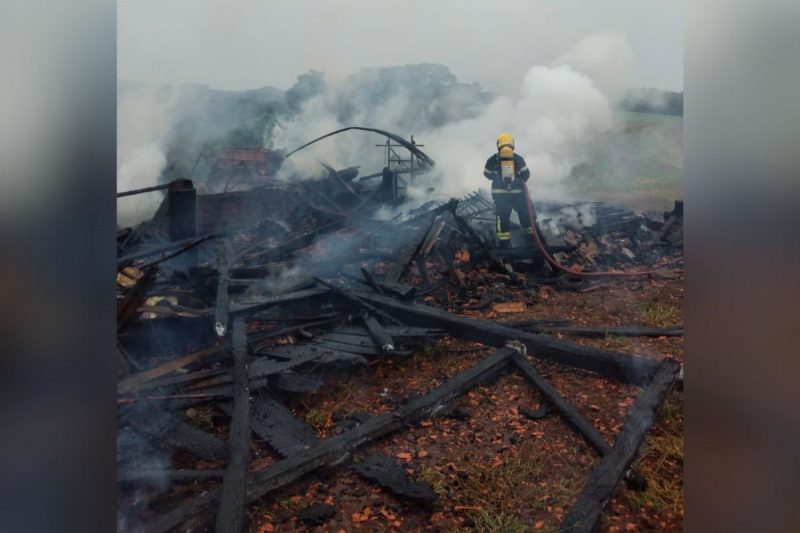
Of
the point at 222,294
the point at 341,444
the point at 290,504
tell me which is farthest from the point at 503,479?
the point at 222,294

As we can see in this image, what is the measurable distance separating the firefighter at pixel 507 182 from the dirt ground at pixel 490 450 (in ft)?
3.42

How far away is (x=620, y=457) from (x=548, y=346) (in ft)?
3.66

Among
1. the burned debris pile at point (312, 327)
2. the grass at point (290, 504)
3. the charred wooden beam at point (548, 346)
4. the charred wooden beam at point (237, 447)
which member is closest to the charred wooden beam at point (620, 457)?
the burned debris pile at point (312, 327)

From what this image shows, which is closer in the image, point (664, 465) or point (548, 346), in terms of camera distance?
point (664, 465)

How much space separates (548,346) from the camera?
453cm

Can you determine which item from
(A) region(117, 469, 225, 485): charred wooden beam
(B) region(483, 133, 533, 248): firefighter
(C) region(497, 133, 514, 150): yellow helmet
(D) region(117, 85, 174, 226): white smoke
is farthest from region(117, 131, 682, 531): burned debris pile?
(C) region(497, 133, 514, 150): yellow helmet

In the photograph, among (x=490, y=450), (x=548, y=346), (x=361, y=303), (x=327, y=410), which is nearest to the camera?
(x=490, y=450)

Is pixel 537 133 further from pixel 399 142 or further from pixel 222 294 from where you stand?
pixel 222 294

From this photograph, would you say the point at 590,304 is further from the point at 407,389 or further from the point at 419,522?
the point at 419,522

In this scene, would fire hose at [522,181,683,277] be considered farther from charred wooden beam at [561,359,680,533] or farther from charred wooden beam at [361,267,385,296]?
charred wooden beam at [361,267,385,296]
